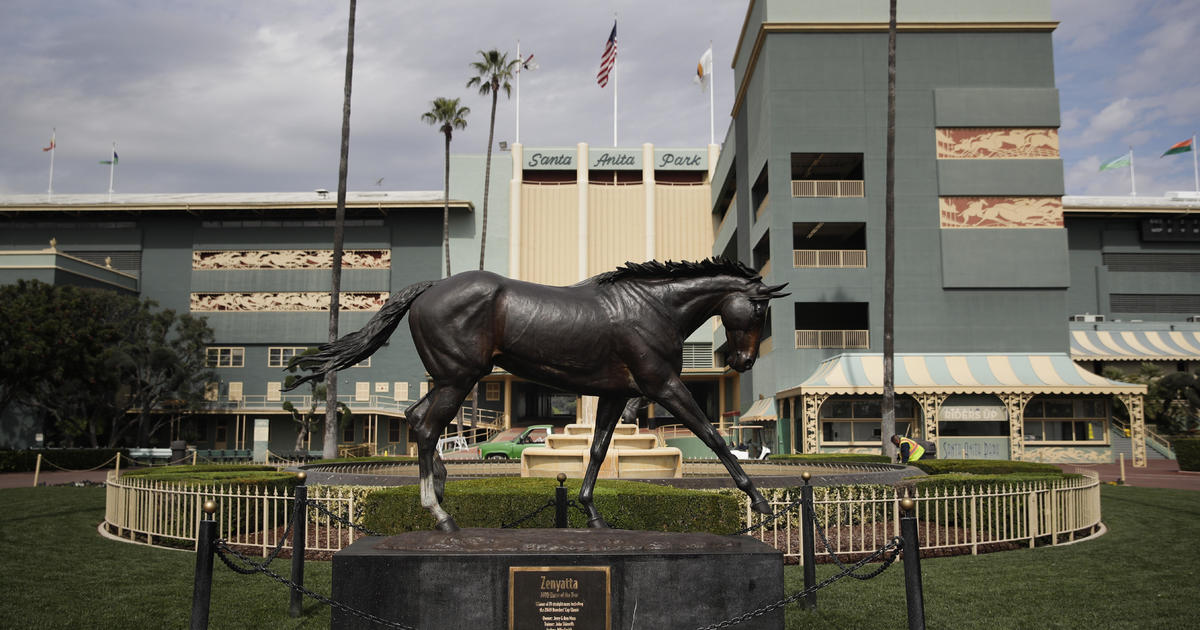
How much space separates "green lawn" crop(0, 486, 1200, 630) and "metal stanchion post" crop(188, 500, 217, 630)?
1.85 m

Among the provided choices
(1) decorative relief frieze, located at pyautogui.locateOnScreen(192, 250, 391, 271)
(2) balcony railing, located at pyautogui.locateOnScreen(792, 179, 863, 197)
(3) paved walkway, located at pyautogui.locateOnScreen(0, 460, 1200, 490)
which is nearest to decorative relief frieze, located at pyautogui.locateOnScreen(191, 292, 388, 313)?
(1) decorative relief frieze, located at pyautogui.locateOnScreen(192, 250, 391, 271)

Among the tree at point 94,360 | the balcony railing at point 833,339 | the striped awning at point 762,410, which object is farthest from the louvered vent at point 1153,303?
the tree at point 94,360

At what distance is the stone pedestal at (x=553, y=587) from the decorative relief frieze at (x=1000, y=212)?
32600mm

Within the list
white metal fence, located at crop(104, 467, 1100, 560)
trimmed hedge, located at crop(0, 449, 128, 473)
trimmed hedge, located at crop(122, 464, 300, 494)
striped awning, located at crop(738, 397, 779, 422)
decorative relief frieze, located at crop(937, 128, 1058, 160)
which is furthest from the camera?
striped awning, located at crop(738, 397, 779, 422)

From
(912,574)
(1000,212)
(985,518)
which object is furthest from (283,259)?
(912,574)

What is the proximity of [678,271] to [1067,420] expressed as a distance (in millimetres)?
32779

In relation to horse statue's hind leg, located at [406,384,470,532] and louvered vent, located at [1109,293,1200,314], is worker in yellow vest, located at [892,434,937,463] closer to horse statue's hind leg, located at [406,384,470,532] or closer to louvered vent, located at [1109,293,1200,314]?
horse statue's hind leg, located at [406,384,470,532]

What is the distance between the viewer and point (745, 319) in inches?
235

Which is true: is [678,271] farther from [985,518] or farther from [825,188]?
[825,188]

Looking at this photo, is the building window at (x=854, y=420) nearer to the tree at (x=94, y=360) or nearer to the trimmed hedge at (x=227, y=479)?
the trimmed hedge at (x=227, y=479)

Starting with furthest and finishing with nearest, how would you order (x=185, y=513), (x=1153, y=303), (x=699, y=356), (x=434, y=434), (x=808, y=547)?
1. (x=699, y=356)
2. (x=1153, y=303)
3. (x=185, y=513)
4. (x=808, y=547)
5. (x=434, y=434)

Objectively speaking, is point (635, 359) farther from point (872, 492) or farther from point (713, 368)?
point (713, 368)

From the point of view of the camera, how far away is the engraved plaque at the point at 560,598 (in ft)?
16.5

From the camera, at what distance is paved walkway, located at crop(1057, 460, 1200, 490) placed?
71.4 ft
